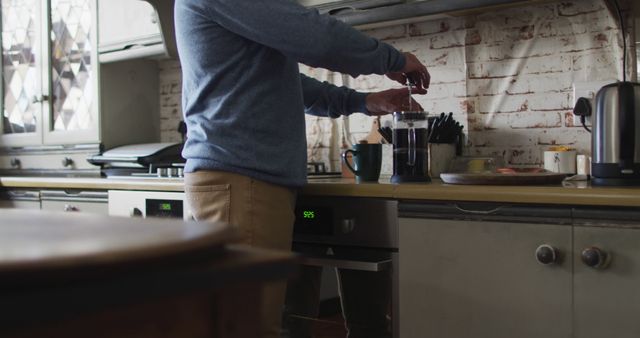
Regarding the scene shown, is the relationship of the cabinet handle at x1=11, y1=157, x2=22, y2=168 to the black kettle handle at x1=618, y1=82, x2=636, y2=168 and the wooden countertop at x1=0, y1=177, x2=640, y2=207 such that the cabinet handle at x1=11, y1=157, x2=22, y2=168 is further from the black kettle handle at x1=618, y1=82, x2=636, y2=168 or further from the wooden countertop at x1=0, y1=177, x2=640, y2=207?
the black kettle handle at x1=618, y1=82, x2=636, y2=168

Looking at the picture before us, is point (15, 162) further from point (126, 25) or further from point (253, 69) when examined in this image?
point (253, 69)

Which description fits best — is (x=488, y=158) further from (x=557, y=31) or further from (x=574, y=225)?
(x=574, y=225)

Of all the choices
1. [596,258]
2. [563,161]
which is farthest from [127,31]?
[596,258]

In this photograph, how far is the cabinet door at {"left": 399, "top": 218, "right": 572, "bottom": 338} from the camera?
1596 millimetres

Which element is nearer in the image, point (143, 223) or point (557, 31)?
point (143, 223)

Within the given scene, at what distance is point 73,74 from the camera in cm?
342

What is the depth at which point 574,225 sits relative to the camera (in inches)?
61.4

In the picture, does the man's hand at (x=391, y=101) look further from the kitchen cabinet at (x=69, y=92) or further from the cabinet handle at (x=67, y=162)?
the cabinet handle at (x=67, y=162)

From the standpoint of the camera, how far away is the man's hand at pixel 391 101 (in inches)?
Answer: 81.6

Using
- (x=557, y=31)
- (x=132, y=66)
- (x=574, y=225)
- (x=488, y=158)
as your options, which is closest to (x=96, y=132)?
(x=132, y=66)

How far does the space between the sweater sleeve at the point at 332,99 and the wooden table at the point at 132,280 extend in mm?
1401

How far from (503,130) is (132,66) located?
190 cm

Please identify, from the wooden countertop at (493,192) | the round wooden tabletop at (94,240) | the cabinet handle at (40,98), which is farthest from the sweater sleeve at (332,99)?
the cabinet handle at (40,98)

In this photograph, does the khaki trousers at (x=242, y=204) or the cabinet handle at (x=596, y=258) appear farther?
the khaki trousers at (x=242, y=204)
